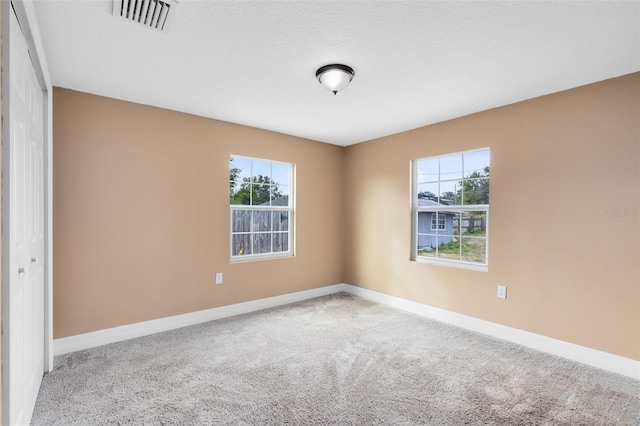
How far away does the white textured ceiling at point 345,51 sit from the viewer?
1809 millimetres

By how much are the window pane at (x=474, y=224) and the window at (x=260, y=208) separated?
230 cm

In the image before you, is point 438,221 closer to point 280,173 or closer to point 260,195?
point 280,173

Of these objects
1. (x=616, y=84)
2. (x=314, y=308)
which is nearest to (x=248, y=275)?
(x=314, y=308)

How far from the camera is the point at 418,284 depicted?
4.05 metres

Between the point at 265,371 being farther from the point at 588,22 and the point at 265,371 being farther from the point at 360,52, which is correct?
the point at 588,22

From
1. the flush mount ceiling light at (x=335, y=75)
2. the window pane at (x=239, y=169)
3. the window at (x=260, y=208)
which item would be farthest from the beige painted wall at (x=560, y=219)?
the window pane at (x=239, y=169)

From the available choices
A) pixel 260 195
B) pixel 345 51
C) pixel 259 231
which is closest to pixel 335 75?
pixel 345 51

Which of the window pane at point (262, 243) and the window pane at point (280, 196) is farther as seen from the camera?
the window pane at point (280, 196)

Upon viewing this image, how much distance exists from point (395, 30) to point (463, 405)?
248cm

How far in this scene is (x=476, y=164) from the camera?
11.8 ft

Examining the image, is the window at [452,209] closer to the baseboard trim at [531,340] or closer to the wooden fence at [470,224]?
the wooden fence at [470,224]

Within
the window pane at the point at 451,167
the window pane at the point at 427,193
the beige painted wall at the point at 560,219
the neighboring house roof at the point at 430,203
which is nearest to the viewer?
the beige painted wall at the point at 560,219

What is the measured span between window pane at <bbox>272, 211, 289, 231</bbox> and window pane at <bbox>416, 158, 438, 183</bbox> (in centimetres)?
192

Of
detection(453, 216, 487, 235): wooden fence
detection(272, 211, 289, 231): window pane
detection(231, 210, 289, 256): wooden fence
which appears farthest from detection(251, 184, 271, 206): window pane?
detection(453, 216, 487, 235): wooden fence
